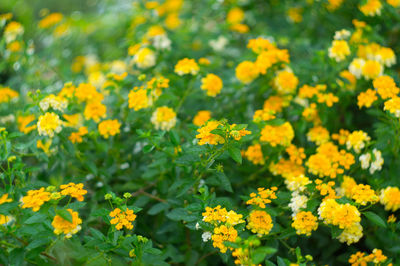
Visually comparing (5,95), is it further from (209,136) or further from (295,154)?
(295,154)

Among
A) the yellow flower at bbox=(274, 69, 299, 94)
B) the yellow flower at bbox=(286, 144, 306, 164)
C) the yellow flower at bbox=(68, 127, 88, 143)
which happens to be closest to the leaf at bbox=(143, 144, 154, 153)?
the yellow flower at bbox=(68, 127, 88, 143)

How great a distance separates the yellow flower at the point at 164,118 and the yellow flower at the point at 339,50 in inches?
32.2

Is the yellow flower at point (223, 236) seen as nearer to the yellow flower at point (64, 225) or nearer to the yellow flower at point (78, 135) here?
the yellow flower at point (64, 225)

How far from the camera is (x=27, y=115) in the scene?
1816 mm

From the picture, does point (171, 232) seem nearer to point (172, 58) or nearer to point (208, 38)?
point (172, 58)

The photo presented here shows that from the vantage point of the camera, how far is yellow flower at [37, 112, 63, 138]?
1.45 metres

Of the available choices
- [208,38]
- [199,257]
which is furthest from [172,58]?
[199,257]

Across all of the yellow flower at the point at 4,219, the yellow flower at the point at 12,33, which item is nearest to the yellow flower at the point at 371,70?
the yellow flower at the point at 4,219

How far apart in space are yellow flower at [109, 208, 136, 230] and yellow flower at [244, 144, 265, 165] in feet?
1.99

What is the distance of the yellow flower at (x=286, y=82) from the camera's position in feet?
6.01

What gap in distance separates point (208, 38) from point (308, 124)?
3.32 feet

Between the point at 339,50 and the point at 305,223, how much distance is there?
92cm

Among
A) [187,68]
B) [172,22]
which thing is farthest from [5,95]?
[172,22]

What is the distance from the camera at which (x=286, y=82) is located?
1.83 m
